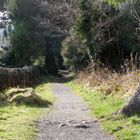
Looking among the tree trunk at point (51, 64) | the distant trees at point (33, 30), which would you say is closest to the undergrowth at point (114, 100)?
the distant trees at point (33, 30)

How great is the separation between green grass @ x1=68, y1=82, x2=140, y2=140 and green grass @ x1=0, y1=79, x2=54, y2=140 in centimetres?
184

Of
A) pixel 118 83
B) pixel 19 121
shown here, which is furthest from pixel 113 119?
pixel 118 83

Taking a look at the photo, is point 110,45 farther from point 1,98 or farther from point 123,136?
point 123,136

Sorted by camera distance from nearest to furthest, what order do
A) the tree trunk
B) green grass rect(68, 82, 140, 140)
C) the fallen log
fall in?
green grass rect(68, 82, 140, 140), the fallen log, the tree trunk

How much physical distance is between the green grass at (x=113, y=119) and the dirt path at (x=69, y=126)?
0.82ft

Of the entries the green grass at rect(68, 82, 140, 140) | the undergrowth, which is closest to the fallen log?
the undergrowth

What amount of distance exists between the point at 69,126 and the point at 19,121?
1489mm

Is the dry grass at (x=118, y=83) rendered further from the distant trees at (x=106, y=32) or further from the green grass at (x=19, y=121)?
the distant trees at (x=106, y=32)

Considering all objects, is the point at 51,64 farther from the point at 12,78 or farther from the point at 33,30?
the point at 12,78

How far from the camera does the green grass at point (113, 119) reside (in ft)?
34.5

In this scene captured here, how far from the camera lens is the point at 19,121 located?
12.5m

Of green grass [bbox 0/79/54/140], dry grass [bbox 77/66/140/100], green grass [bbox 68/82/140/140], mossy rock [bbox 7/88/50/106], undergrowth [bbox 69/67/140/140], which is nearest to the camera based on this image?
green grass [bbox 0/79/54/140]

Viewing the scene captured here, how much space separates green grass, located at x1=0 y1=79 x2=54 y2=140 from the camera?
10.4 meters

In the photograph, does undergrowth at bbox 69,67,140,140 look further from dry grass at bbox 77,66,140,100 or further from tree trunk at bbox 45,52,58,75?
tree trunk at bbox 45,52,58,75
